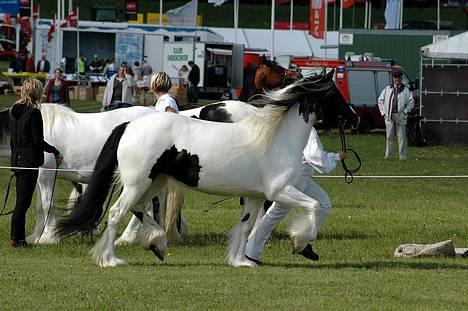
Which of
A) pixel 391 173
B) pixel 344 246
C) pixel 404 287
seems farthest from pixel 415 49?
pixel 404 287

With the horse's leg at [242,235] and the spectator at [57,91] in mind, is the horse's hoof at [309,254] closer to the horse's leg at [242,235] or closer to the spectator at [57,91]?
the horse's leg at [242,235]

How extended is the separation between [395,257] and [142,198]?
9.22ft

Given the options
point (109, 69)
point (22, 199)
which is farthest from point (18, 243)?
point (109, 69)

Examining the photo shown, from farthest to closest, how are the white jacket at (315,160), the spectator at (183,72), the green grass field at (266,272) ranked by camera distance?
the spectator at (183,72)
the white jacket at (315,160)
the green grass field at (266,272)

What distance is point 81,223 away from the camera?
12.1 metres

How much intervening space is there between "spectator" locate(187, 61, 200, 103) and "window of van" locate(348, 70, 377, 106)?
32.3ft

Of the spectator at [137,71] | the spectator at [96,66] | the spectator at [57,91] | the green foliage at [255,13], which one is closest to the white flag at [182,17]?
the spectator at [96,66]

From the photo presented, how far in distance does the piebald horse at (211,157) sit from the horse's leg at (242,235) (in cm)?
3

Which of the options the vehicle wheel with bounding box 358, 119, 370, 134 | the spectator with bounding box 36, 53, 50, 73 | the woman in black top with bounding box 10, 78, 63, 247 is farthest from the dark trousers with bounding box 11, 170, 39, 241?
A: the spectator with bounding box 36, 53, 50, 73

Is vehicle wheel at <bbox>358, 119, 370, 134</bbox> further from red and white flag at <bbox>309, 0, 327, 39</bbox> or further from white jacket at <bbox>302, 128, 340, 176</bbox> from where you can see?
white jacket at <bbox>302, 128, 340, 176</bbox>

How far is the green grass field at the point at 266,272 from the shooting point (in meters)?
9.68

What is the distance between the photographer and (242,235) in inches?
480

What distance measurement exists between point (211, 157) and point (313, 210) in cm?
108

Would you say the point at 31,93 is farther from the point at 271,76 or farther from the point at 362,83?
the point at 362,83
